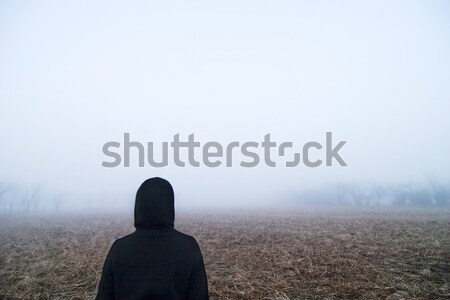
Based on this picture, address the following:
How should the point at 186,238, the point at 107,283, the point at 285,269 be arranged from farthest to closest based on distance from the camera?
the point at 285,269, the point at 186,238, the point at 107,283

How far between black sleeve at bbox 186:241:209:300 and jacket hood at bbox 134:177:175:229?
462mm

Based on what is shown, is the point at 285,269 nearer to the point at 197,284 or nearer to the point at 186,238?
the point at 197,284

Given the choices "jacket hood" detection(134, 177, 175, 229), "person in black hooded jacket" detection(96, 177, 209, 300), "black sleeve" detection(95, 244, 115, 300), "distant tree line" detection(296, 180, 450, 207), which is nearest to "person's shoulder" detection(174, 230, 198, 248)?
"person in black hooded jacket" detection(96, 177, 209, 300)

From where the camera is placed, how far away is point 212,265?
941cm

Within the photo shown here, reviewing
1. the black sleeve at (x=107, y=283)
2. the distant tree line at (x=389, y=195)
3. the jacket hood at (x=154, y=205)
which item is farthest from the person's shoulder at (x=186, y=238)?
the distant tree line at (x=389, y=195)

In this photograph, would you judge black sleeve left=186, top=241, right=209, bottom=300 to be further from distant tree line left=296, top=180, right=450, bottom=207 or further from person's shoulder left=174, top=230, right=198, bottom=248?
distant tree line left=296, top=180, right=450, bottom=207

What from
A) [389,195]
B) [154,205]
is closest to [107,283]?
[154,205]

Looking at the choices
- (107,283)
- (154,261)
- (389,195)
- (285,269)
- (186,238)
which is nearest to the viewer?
(154,261)

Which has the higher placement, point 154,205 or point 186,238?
point 154,205

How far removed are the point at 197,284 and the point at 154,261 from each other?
0.54 m

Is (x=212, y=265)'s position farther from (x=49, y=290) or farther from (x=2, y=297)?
(x=2, y=297)

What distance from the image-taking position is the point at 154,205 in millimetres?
2848

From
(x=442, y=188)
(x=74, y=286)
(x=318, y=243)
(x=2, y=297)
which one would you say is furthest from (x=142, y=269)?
(x=442, y=188)

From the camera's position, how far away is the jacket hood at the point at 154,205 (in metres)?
2.80
